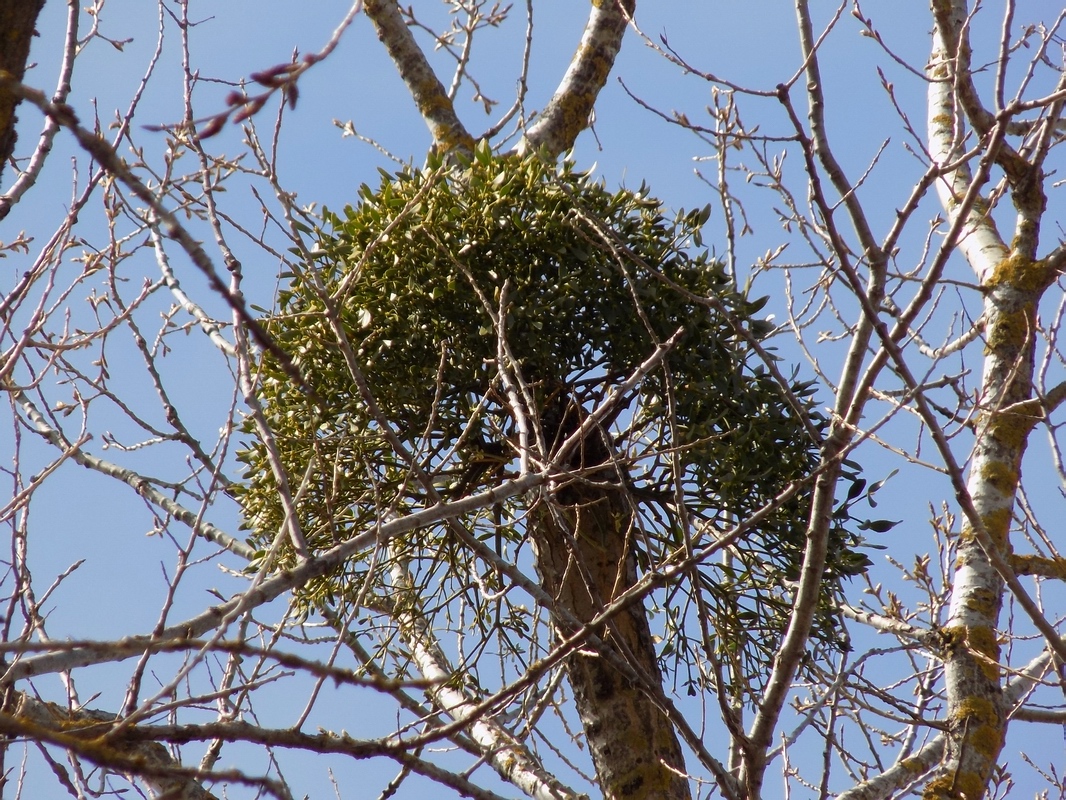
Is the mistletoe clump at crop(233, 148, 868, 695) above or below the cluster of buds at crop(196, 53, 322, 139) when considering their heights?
above

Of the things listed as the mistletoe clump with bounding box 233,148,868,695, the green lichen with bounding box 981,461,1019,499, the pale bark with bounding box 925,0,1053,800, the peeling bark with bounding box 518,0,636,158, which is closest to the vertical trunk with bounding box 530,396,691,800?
the mistletoe clump with bounding box 233,148,868,695

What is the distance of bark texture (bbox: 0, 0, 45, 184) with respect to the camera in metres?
0.96

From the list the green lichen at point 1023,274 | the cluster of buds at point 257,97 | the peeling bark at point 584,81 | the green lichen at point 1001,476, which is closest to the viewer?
the cluster of buds at point 257,97

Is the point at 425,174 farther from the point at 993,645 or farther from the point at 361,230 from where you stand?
the point at 993,645

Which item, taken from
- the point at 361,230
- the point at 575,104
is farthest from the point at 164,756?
the point at 575,104

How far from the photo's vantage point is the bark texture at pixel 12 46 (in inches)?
38.0

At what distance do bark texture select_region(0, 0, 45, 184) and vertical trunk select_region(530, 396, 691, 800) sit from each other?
1.22 metres

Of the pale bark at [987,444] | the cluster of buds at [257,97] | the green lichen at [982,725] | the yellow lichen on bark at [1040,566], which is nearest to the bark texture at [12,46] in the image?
the cluster of buds at [257,97]

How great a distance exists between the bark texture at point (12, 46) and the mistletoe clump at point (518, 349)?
1032mm

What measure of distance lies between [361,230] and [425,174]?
18cm

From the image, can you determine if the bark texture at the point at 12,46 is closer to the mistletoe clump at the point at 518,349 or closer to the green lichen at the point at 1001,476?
the mistletoe clump at the point at 518,349

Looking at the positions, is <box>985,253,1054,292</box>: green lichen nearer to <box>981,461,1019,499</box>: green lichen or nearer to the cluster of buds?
<box>981,461,1019,499</box>: green lichen

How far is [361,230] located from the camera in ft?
7.13

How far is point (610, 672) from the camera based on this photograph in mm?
2195
